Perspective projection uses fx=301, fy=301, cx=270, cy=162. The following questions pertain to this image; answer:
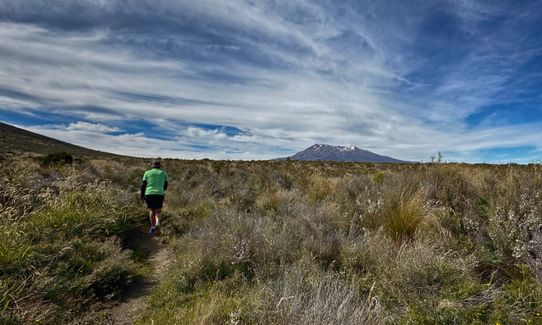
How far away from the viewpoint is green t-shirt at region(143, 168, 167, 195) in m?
8.84

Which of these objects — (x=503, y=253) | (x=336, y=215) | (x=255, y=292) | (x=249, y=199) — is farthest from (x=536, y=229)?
(x=249, y=199)

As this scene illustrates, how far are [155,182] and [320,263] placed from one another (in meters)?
6.50

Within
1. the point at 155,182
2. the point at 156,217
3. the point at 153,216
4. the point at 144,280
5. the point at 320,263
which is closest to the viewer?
the point at 320,263

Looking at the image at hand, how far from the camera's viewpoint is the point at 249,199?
10.0m

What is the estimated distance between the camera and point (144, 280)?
5.11 metres

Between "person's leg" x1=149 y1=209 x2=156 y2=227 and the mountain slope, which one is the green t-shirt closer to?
"person's leg" x1=149 y1=209 x2=156 y2=227

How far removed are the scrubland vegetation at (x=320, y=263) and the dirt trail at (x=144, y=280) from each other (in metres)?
0.15

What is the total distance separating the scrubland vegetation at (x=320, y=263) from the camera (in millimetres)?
2822

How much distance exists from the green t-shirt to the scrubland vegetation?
1673 mm

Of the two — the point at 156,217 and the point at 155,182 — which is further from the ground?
the point at 155,182

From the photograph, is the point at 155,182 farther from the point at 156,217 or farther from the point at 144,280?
the point at 144,280

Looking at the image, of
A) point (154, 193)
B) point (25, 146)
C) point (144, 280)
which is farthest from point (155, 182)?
point (25, 146)

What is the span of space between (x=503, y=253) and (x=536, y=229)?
47cm

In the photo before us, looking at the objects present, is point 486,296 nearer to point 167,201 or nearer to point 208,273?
point 208,273
